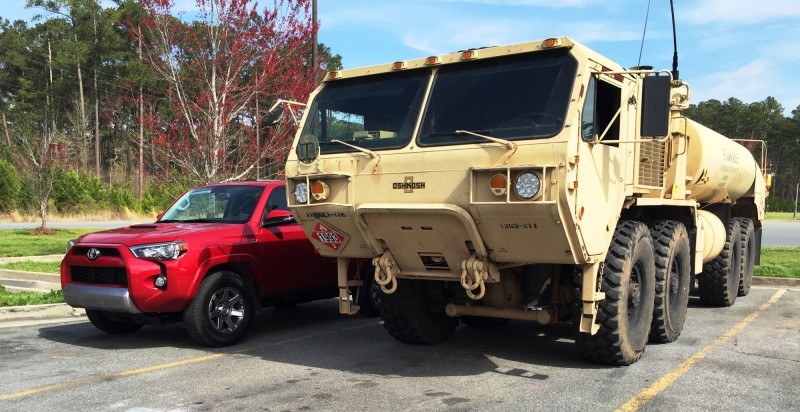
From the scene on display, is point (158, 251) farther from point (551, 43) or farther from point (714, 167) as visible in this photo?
point (714, 167)

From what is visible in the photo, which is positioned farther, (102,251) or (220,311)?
(220,311)

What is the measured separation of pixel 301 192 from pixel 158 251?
5.65ft

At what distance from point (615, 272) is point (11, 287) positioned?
33.2ft

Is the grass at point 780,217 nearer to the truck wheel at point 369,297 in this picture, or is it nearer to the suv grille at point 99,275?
the truck wheel at point 369,297

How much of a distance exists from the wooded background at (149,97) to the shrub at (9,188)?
6 centimetres

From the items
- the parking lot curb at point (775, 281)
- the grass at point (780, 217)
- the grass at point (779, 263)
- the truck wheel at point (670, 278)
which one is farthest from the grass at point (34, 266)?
the grass at point (780, 217)

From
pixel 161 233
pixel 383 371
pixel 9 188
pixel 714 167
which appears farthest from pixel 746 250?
pixel 9 188

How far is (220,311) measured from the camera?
6.94m

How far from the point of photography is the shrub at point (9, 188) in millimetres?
32219

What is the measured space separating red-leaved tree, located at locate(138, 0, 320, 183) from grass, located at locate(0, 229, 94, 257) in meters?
4.19

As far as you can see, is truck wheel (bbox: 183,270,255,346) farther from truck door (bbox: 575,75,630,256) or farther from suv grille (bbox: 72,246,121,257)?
truck door (bbox: 575,75,630,256)

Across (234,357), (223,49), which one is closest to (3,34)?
(223,49)

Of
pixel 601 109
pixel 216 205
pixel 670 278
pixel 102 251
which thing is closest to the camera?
pixel 601 109

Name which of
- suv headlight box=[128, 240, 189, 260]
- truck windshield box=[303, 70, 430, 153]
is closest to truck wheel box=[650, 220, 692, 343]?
truck windshield box=[303, 70, 430, 153]
